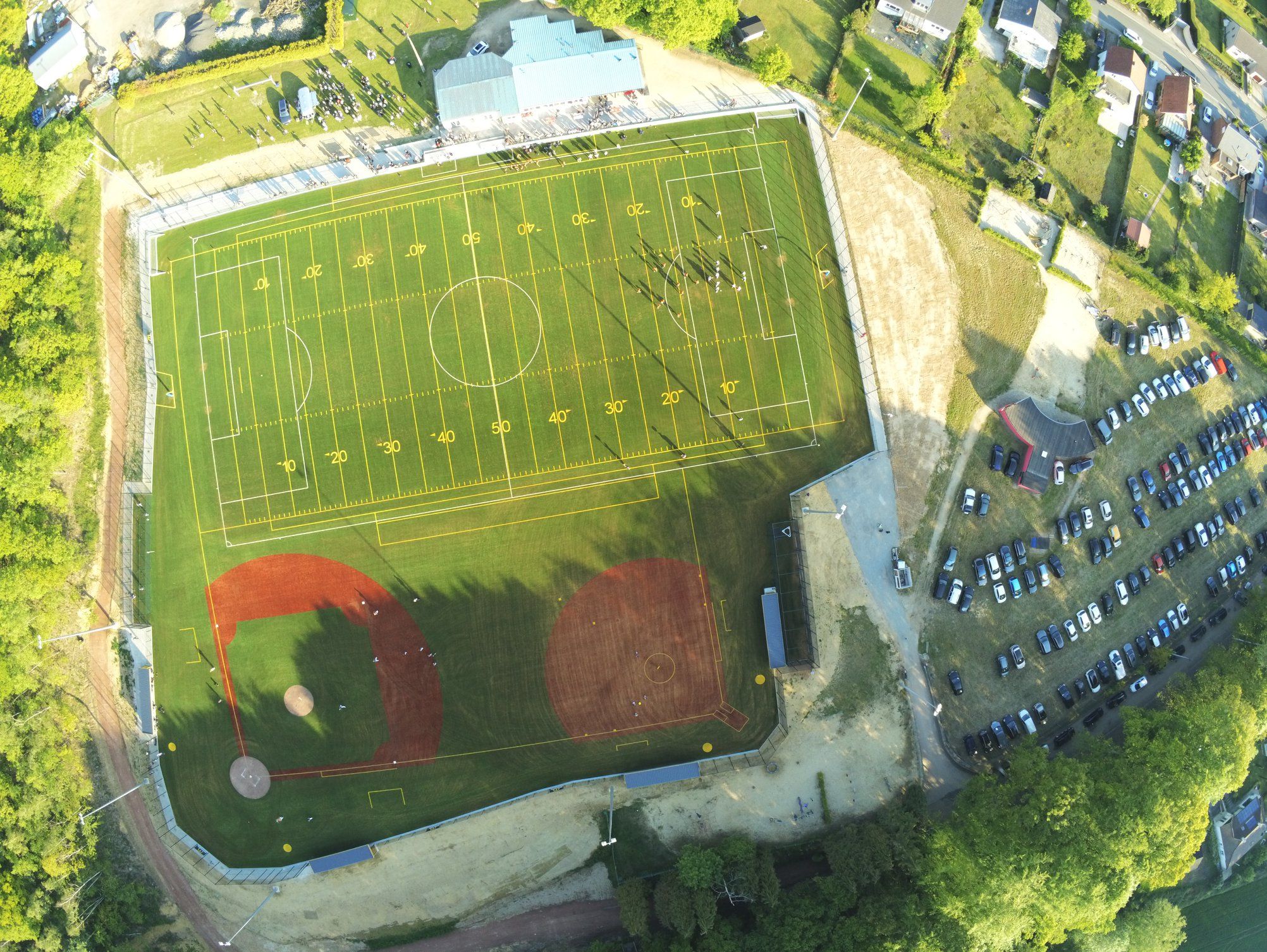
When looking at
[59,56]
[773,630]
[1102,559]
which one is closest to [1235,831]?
[1102,559]

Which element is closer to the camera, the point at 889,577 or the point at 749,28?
the point at 889,577

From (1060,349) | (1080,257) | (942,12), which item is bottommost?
Answer: (1060,349)

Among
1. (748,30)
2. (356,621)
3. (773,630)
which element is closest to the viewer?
(773,630)

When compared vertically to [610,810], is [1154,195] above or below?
above

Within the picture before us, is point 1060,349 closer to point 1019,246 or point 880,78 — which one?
point 1019,246

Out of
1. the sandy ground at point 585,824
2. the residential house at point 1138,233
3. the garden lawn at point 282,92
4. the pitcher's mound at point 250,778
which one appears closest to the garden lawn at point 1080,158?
the residential house at point 1138,233

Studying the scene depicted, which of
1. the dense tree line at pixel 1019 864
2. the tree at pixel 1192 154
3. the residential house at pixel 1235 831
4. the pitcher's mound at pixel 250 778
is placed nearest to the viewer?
the dense tree line at pixel 1019 864

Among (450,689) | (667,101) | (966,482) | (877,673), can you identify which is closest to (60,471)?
(450,689)

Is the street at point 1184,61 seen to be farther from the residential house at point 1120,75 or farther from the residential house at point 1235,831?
the residential house at point 1235,831
